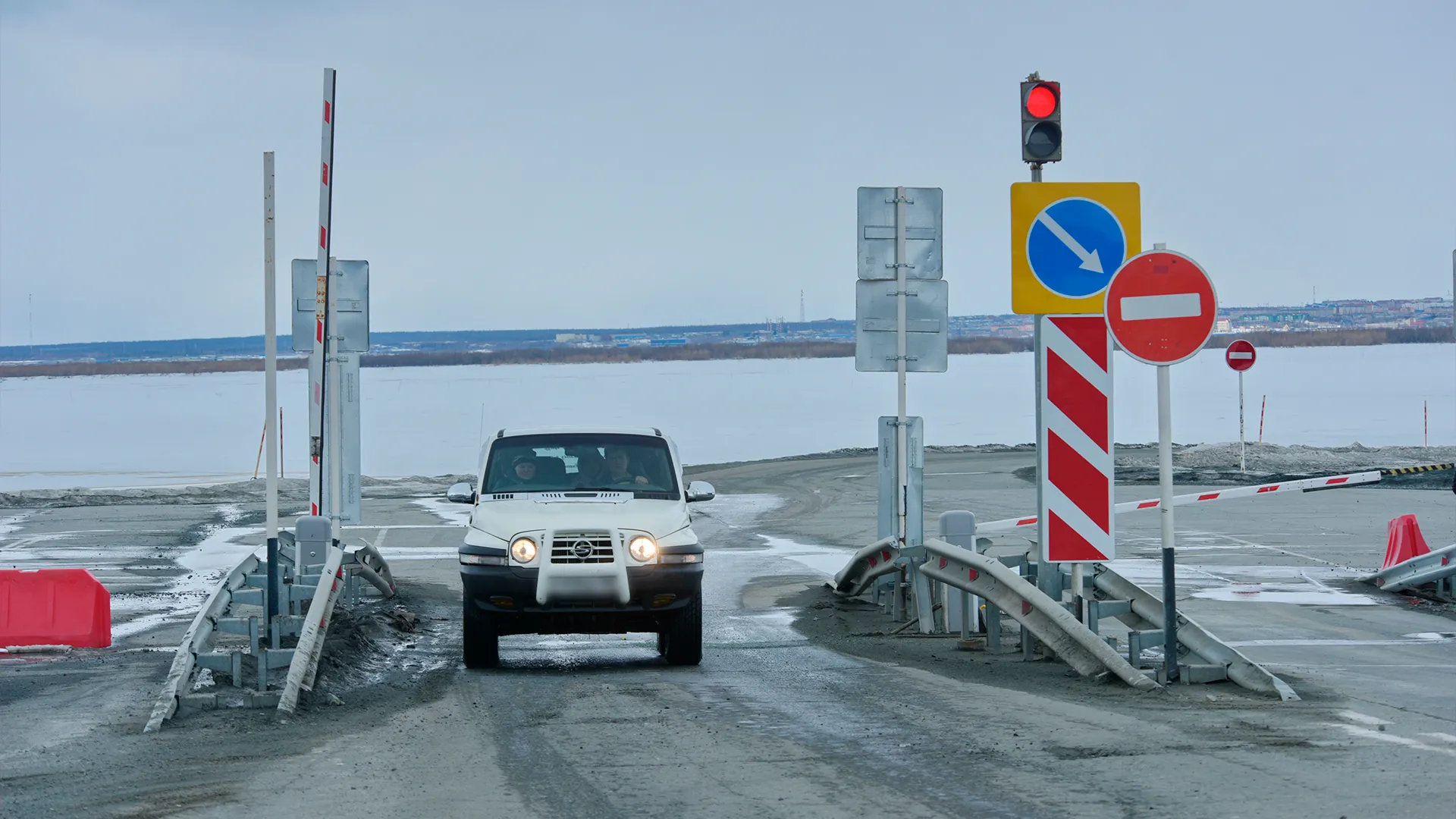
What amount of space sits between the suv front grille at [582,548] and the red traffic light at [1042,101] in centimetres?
409

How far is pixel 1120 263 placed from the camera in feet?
34.3

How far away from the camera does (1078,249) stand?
1045 centimetres

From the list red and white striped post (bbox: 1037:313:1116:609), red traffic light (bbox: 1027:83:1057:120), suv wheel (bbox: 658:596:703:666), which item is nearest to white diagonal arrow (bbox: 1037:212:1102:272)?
red and white striped post (bbox: 1037:313:1116:609)

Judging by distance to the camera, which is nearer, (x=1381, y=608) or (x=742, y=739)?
(x=742, y=739)

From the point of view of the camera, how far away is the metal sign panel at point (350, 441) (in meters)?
16.6

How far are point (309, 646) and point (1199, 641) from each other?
17.9ft

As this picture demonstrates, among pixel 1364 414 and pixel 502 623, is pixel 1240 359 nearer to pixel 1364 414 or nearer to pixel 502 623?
pixel 502 623

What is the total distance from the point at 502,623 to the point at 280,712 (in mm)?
2493

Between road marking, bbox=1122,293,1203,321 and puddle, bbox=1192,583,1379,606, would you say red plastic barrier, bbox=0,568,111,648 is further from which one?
puddle, bbox=1192,583,1379,606

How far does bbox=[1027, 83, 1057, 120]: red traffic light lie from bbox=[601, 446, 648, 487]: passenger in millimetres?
4176

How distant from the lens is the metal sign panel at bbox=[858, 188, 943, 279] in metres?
14.3

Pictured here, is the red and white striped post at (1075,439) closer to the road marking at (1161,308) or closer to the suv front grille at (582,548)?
the road marking at (1161,308)

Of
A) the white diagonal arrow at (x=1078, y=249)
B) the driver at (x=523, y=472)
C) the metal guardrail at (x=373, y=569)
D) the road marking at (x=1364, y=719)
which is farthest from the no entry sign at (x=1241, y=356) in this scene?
the road marking at (x=1364, y=719)

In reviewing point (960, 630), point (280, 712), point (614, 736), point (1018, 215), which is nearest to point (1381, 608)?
point (960, 630)
